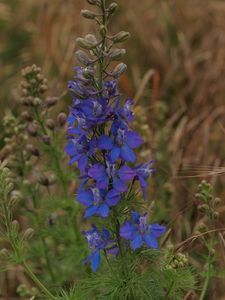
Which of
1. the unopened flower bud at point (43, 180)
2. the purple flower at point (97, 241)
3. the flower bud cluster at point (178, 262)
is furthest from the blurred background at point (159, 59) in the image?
the purple flower at point (97, 241)

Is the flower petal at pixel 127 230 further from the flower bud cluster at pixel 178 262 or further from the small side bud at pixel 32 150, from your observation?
the small side bud at pixel 32 150

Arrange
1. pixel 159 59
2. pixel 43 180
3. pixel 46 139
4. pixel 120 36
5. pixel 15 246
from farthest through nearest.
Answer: pixel 159 59
pixel 43 180
pixel 46 139
pixel 15 246
pixel 120 36

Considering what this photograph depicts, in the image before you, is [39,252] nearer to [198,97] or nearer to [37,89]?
[37,89]

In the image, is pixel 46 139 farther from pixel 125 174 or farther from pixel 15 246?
pixel 125 174

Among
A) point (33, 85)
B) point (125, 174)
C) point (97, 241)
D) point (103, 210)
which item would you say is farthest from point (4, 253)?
point (33, 85)

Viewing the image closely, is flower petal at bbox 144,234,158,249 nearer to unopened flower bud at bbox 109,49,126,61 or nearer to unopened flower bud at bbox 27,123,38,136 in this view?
unopened flower bud at bbox 109,49,126,61

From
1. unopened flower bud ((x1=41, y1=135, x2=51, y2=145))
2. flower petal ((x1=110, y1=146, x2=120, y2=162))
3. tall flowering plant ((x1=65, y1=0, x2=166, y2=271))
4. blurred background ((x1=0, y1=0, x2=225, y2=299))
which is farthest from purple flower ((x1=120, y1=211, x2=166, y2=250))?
blurred background ((x1=0, y1=0, x2=225, y2=299))

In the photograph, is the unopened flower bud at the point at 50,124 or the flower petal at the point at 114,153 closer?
the flower petal at the point at 114,153
